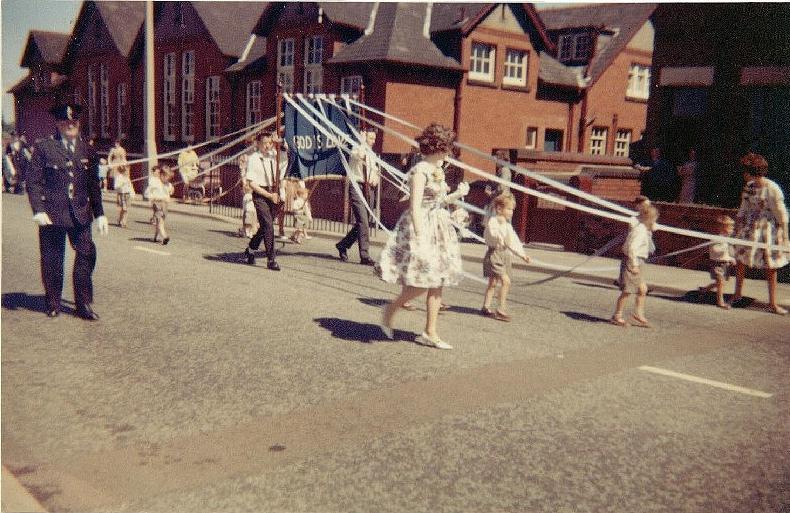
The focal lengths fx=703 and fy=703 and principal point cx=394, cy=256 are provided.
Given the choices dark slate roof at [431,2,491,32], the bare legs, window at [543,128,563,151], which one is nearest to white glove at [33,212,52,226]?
the bare legs

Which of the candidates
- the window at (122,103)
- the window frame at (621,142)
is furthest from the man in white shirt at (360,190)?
the window at (122,103)

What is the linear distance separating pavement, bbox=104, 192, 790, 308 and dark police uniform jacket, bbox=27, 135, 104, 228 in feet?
14.5

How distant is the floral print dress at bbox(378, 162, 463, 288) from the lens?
19.8ft

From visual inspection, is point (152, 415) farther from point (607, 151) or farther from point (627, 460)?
point (607, 151)

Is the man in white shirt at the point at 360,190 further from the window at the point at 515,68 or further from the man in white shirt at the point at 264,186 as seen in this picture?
the window at the point at 515,68

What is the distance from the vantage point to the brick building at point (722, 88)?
13.1 metres

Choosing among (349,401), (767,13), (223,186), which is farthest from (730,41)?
(223,186)

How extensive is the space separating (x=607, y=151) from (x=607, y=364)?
85.4ft

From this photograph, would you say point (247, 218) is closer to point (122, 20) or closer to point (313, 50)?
point (313, 50)

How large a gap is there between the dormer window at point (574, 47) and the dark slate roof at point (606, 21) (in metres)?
0.42

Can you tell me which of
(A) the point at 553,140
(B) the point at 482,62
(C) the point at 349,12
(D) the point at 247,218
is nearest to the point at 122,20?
(C) the point at 349,12

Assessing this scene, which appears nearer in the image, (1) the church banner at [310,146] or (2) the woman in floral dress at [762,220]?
(2) the woman in floral dress at [762,220]

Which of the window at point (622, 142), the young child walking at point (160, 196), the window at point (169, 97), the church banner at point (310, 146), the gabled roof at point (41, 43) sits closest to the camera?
the gabled roof at point (41, 43)

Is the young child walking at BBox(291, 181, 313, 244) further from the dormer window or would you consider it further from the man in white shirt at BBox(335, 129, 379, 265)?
the dormer window
